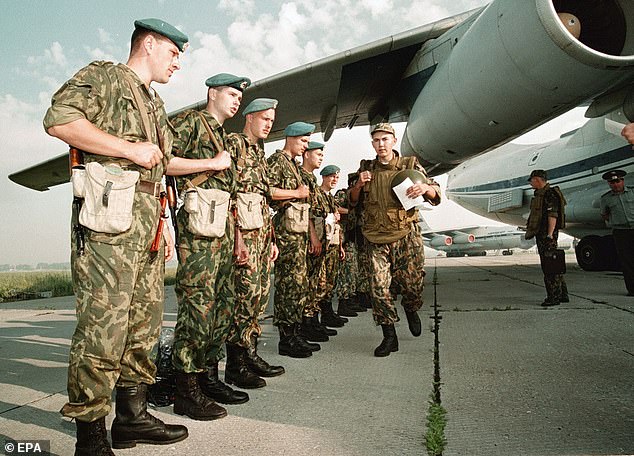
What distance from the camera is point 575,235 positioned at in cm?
995

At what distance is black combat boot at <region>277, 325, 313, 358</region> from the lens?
3.18m

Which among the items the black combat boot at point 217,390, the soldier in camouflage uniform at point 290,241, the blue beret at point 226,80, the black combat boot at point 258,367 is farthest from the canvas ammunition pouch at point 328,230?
the black combat boot at point 217,390

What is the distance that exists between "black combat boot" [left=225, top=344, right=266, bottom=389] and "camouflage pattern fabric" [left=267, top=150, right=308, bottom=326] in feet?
2.25

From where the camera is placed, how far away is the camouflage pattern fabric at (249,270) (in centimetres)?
265

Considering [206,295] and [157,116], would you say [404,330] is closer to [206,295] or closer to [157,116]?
[206,295]

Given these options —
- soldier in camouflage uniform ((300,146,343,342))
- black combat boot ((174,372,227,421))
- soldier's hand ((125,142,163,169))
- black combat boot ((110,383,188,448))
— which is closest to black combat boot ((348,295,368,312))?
soldier in camouflage uniform ((300,146,343,342))

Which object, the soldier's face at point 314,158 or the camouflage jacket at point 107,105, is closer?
the camouflage jacket at point 107,105

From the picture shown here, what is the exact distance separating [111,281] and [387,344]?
204 cm

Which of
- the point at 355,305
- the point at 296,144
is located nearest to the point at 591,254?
the point at 355,305

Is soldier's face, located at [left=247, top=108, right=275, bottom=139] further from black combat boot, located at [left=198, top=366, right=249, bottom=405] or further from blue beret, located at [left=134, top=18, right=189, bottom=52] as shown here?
black combat boot, located at [left=198, top=366, right=249, bottom=405]

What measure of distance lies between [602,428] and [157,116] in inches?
84.3

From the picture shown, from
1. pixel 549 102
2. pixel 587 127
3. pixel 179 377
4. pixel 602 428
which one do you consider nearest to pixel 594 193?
pixel 587 127

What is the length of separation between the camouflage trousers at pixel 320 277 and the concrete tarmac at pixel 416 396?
1.19ft

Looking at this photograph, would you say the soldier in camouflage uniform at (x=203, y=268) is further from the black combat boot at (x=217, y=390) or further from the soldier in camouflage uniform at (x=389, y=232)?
the soldier in camouflage uniform at (x=389, y=232)
